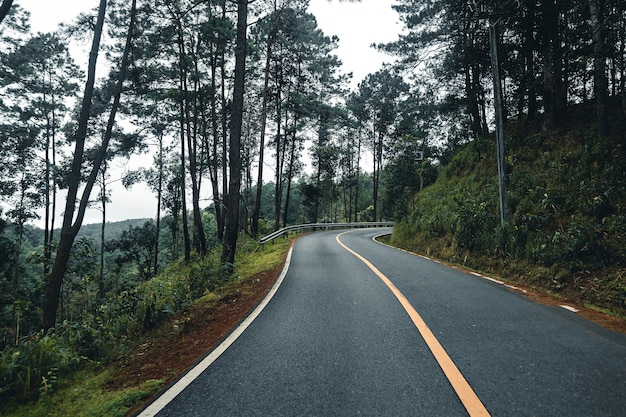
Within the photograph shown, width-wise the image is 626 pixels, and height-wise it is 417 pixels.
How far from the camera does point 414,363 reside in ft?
10.0

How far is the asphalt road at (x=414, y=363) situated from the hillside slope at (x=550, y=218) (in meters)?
2.16

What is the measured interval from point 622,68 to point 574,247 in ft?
28.8

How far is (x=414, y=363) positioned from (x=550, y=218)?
8093mm

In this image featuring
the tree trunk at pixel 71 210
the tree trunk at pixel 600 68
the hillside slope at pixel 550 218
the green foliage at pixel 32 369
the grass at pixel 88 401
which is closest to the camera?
the grass at pixel 88 401

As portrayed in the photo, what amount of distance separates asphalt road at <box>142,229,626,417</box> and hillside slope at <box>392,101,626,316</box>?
2158 millimetres

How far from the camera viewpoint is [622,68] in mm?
10695

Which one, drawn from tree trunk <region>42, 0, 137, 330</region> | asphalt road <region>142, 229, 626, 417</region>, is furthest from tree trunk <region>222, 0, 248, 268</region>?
asphalt road <region>142, 229, 626, 417</region>

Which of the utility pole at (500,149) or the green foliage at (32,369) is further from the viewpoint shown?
the utility pole at (500,149)

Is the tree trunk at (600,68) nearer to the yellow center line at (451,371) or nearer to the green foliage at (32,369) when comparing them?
the yellow center line at (451,371)

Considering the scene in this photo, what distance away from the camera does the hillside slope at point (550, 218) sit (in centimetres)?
642

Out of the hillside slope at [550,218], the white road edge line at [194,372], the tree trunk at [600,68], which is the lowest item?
the white road edge line at [194,372]

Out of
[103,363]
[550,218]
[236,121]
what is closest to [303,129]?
[236,121]

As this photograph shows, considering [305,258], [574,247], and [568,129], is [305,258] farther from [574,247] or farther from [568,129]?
[568,129]

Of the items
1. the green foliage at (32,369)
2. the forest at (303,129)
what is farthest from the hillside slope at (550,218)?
the green foliage at (32,369)
